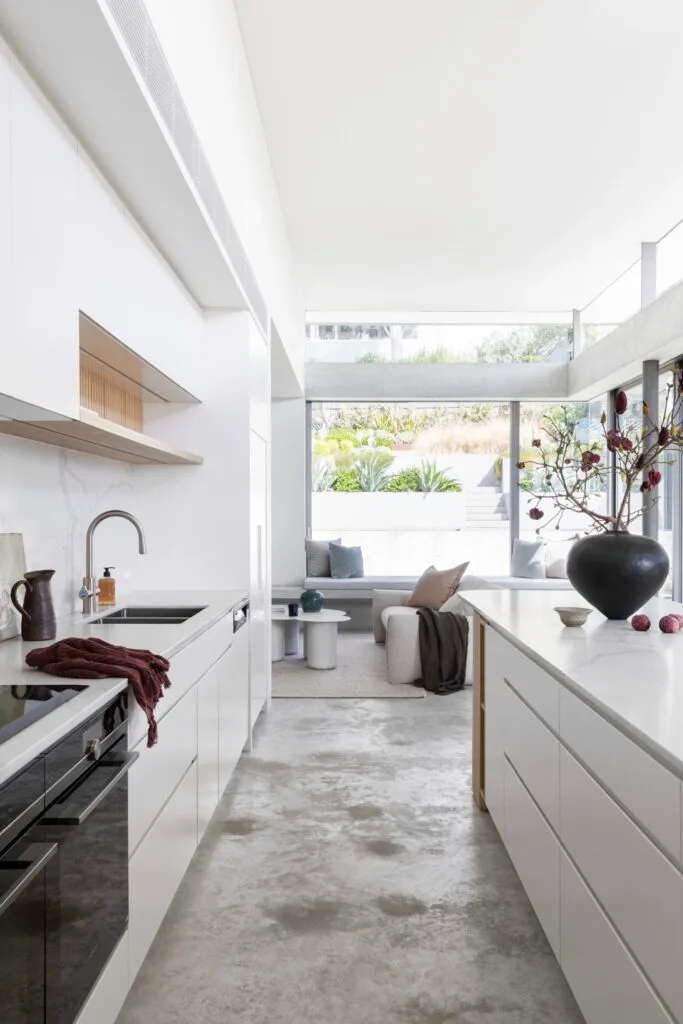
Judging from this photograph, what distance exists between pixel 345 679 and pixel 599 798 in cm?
407

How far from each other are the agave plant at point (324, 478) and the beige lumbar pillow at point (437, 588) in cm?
253

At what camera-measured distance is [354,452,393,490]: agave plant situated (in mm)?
8375

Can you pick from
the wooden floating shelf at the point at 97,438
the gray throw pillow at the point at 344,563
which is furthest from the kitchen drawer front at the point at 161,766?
the gray throw pillow at the point at 344,563

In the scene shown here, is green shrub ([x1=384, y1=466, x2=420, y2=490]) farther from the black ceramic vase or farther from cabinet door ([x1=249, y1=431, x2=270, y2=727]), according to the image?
the black ceramic vase

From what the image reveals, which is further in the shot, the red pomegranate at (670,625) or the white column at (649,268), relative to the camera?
the white column at (649,268)

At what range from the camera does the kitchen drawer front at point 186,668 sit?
6.33 feet

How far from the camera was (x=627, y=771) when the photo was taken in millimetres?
1430

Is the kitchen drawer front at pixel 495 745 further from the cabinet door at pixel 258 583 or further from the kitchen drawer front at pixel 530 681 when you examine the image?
the cabinet door at pixel 258 583

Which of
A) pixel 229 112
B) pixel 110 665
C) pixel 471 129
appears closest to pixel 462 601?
pixel 471 129

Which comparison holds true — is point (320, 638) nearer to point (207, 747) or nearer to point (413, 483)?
point (413, 483)

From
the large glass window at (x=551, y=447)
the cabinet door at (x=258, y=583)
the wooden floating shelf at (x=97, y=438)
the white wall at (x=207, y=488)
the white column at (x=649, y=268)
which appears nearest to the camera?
the wooden floating shelf at (x=97, y=438)

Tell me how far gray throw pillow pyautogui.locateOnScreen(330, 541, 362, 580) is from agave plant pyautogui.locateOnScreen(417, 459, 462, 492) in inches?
43.2

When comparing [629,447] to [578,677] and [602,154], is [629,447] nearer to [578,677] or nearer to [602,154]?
[578,677]

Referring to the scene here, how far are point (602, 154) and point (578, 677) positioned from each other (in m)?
3.85
